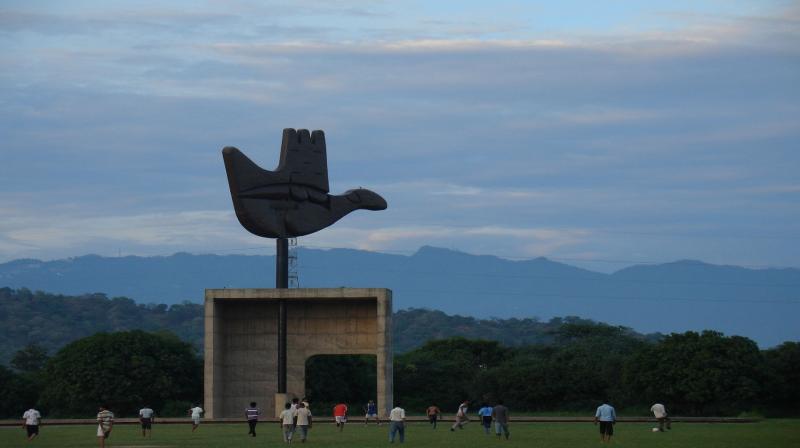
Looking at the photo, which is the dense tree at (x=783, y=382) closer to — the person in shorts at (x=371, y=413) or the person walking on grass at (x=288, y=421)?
the person in shorts at (x=371, y=413)

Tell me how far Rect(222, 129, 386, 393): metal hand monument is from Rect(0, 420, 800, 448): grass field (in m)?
6.95

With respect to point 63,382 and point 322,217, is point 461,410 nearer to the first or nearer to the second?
point 322,217

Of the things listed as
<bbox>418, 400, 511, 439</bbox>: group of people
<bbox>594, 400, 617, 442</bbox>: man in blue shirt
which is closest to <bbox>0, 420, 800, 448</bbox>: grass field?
<bbox>418, 400, 511, 439</bbox>: group of people

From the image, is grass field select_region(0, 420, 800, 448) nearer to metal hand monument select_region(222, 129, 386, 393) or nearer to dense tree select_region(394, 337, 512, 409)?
metal hand monument select_region(222, 129, 386, 393)

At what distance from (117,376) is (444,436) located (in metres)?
25.1

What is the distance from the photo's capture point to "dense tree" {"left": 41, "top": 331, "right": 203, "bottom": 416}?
61.4 meters

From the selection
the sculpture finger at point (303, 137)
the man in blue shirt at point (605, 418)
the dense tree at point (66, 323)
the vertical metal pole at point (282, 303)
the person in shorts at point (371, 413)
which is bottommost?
the man in blue shirt at point (605, 418)

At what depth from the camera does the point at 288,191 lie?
170ft

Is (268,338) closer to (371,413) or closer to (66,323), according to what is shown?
(371,413)

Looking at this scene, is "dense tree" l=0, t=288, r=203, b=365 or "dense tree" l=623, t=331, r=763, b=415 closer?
"dense tree" l=623, t=331, r=763, b=415

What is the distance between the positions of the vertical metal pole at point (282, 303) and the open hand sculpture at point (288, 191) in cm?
54

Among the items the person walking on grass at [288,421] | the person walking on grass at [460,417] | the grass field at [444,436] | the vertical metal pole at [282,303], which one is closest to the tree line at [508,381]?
the vertical metal pole at [282,303]

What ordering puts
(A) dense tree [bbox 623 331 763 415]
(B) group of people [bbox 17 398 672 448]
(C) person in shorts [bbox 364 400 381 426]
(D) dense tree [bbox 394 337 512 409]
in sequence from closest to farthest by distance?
(B) group of people [bbox 17 398 672 448] → (C) person in shorts [bbox 364 400 381 426] → (A) dense tree [bbox 623 331 763 415] → (D) dense tree [bbox 394 337 512 409]

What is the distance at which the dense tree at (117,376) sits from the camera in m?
61.4
